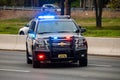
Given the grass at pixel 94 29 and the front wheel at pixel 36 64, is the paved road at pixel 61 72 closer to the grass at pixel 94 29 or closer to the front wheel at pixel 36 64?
the front wheel at pixel 36 64

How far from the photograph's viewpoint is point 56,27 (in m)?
19.5

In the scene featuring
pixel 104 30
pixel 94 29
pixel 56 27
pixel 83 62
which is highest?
pixel 56 27

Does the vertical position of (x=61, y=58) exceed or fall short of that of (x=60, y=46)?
it falls short

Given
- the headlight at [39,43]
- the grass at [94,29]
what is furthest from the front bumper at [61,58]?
the grass at [94,29]

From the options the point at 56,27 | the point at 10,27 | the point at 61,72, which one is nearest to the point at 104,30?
the point at 10,27

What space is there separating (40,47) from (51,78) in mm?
3501

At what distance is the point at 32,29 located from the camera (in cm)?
1995

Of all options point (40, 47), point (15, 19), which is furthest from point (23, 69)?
point (15, 19)

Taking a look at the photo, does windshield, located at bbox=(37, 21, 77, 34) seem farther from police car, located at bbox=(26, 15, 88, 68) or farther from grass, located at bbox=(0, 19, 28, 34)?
grass, located at bbox=(0, 19, 28, 34)

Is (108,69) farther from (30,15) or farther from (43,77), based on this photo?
(30,15)

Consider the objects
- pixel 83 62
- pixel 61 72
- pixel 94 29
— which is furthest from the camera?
pixel 94 29

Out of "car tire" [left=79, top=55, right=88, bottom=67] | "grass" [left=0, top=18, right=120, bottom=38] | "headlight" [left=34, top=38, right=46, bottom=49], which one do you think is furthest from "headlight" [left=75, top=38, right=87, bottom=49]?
"grass" [left=0, top=18, right=120, bottom=38]

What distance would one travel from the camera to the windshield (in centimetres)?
1933

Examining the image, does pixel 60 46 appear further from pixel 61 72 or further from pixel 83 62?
pixel 61 72
